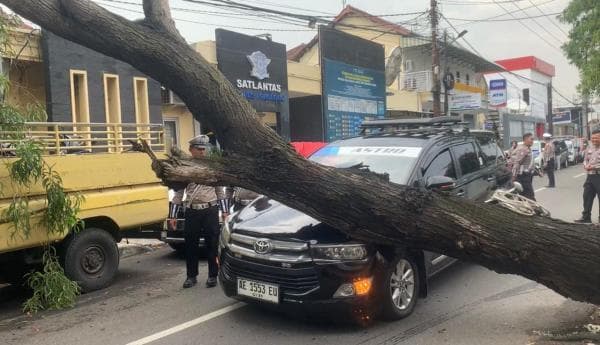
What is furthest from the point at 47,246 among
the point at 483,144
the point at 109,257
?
the point at 483,144

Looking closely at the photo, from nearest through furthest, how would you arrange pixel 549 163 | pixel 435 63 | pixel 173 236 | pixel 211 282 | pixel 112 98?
pixel 211 282 < pixel 173 236 < pixel 112 98 < pixel 549 163 < pixel 435 63

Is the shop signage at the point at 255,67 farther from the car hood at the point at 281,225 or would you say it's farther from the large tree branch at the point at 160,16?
the large tree branch at the point at 160,16

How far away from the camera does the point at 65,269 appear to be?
607 cm

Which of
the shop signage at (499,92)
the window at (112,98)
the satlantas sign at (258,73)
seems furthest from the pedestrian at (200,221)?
the shop signage at (499,92)

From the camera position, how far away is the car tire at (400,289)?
15.3 ft

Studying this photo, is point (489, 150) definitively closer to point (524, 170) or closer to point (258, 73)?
point (524, 170)

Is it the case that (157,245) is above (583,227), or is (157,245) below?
below

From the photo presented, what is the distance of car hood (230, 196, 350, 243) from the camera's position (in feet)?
15.0

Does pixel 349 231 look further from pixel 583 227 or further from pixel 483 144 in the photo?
pixel 483 144

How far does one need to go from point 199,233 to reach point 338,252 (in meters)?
2.45

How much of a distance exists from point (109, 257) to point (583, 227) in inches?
197

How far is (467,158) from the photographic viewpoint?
670cm

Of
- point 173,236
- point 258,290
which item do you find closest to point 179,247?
point 173,236

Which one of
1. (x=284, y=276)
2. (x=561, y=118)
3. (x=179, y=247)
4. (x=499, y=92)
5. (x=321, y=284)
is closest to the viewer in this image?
(x=321, y=284)
